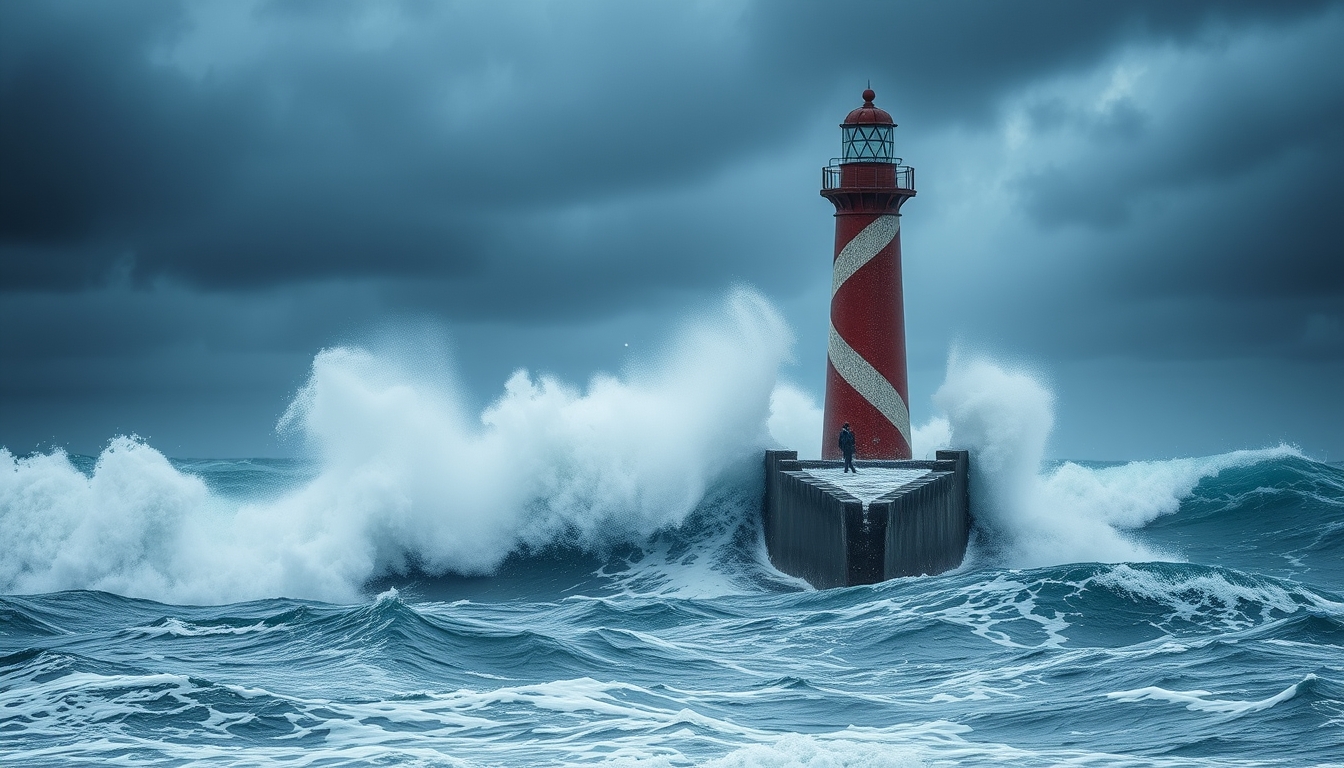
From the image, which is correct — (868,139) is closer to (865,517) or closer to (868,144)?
(868,144)

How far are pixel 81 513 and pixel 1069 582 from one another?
10.5 meters

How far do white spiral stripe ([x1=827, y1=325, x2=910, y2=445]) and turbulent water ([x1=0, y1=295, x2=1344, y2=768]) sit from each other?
1226 mm

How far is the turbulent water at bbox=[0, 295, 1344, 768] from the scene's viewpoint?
7301 millimetres

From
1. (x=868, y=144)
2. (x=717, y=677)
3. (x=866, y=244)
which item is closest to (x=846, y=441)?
(x=866, y=244)

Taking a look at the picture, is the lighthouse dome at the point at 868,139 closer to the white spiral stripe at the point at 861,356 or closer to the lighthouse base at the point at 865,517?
the white spiral stripe at the point at 861,356

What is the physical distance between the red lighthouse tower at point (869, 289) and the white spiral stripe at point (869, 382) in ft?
0.04

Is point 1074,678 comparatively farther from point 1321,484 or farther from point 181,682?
point 1321,484

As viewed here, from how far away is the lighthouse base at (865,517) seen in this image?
12.3m

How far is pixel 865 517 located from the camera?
12.2m

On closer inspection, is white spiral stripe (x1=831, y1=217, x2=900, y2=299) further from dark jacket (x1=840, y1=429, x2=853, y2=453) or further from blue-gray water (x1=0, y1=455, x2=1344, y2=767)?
blue-gray water (x1=0, y1=455, x2=1344, y2=767)

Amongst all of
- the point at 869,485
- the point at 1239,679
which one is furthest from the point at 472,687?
the point at 869,485

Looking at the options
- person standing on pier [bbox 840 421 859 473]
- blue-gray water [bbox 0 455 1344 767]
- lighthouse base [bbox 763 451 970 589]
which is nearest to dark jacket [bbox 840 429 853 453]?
person standing on pier [bbox 840 421 859 473]

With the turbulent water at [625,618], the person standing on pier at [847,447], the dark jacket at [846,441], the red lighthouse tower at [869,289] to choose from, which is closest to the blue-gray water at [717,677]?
the turbulent water at [625,618]

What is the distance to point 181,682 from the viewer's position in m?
8.16
